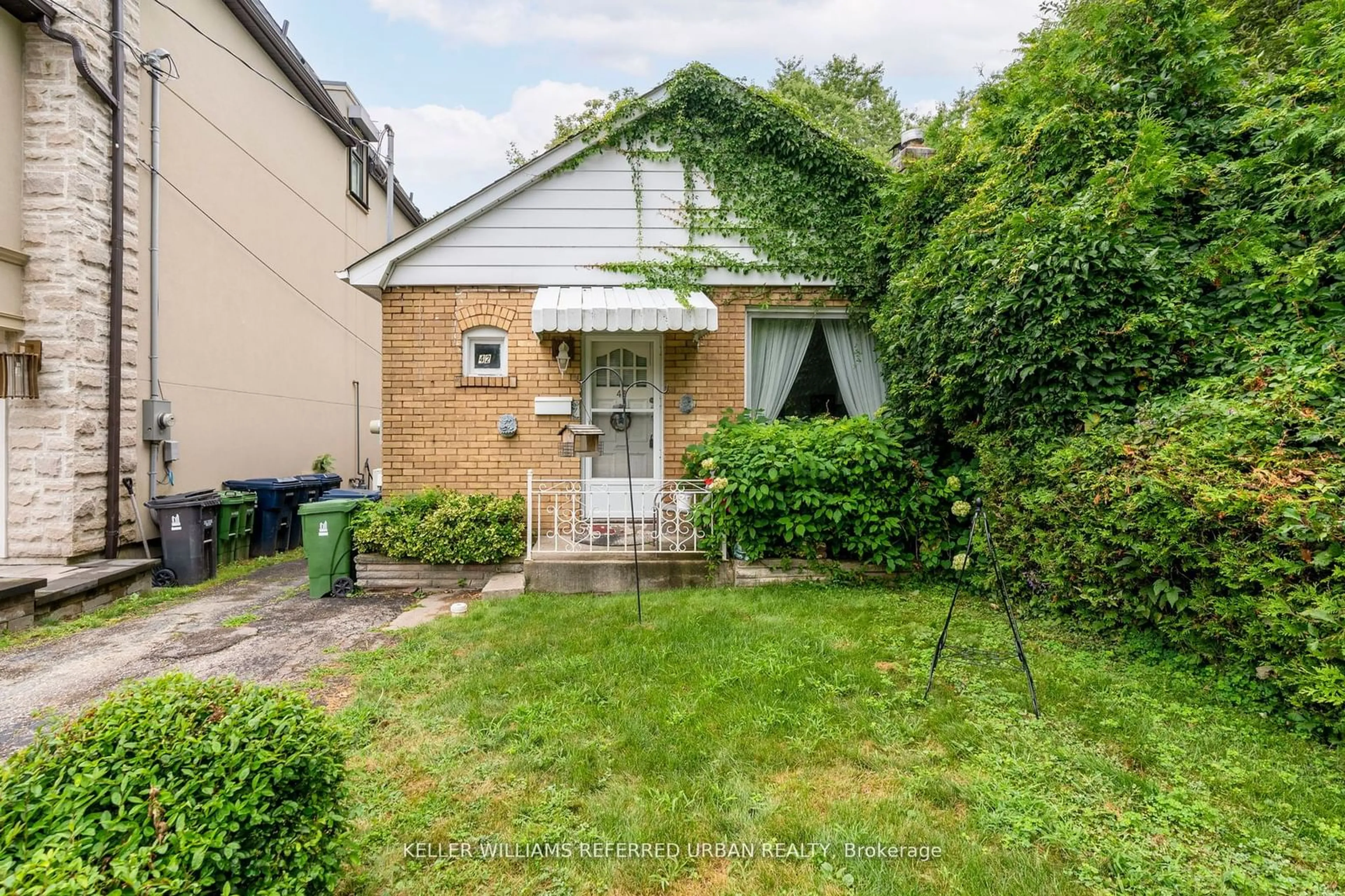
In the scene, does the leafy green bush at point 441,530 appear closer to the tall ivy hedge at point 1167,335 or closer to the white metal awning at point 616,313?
the white metal awning at point 616,313

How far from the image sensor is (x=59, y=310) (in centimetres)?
657

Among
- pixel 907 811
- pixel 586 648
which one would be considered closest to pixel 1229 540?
pixel 907 811

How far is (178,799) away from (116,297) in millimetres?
8312

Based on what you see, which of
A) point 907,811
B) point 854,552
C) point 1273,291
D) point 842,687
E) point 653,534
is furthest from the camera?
point 653,534

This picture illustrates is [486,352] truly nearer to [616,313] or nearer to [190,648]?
[616,313]

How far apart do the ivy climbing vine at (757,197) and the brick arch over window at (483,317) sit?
1.48m

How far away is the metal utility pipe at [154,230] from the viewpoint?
25.4 feet

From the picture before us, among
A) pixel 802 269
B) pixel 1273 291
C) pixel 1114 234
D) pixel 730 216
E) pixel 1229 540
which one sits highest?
pixel 730 216

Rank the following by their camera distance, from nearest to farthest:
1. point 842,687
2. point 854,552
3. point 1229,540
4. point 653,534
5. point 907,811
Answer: point 907,811
point 1229,540
point 842,687
point 854,552
point 653,534

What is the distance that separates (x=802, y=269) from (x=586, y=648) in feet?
18.2

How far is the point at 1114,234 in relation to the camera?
15.0 feet

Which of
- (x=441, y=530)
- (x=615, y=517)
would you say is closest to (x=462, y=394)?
(x=441, y=530)

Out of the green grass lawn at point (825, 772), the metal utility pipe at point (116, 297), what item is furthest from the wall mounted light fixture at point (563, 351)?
the metal utility pipe at point (116, 297)

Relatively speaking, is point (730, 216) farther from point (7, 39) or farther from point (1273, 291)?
point (7, 39)
